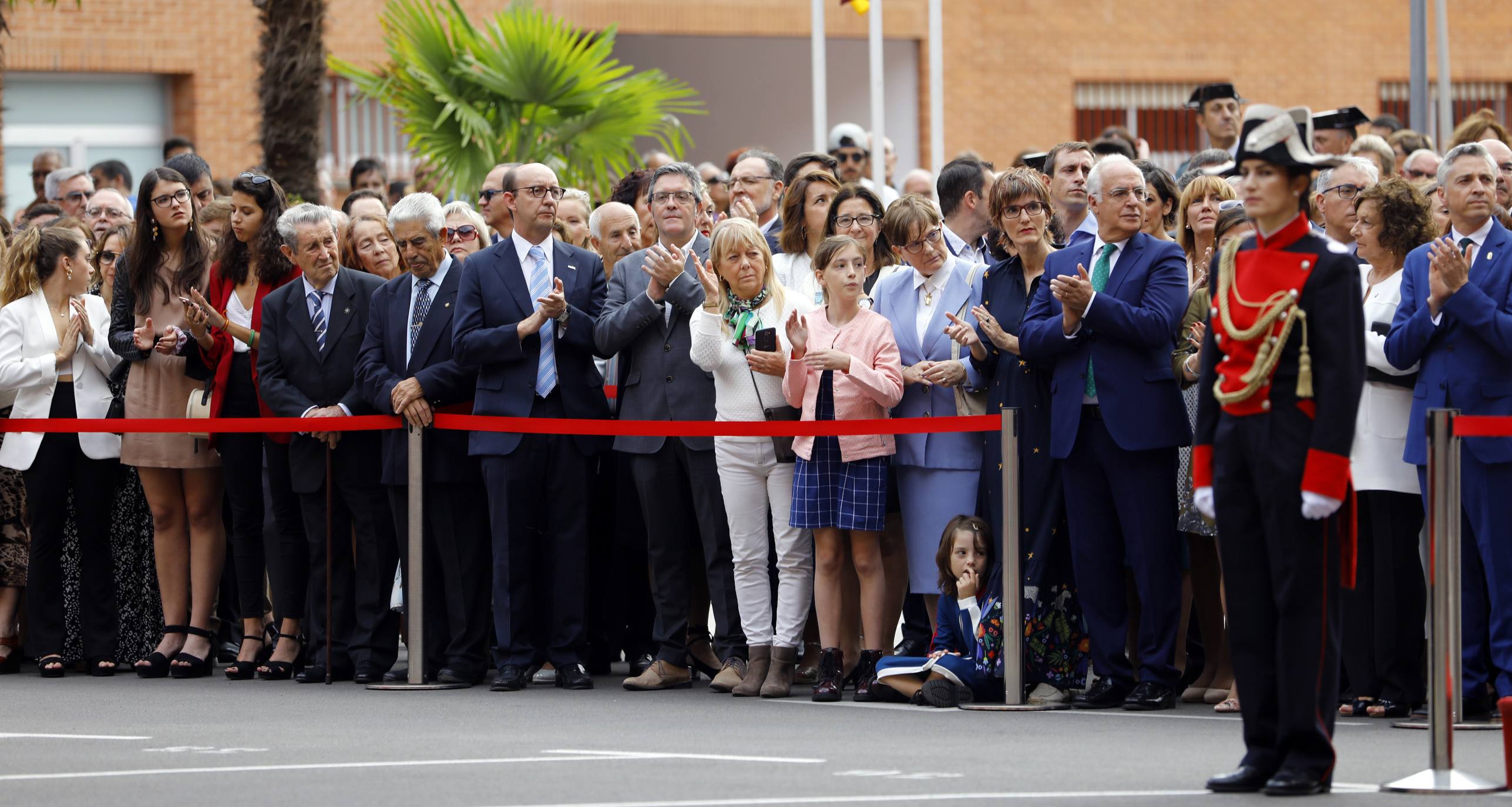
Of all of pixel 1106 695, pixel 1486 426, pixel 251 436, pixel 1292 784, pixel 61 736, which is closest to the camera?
pixel 1292 784

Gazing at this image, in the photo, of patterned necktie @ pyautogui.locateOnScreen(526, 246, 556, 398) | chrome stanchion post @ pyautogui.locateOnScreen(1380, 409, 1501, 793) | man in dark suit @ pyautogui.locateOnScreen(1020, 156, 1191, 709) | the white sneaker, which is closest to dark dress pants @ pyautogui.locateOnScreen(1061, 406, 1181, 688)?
man in dark suit @ pyautogui.locateOnScreen(1020, 156, 1191, 709)

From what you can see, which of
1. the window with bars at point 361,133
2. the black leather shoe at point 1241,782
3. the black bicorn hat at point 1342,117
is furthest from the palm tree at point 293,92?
the black leather shoe at point 1241,782

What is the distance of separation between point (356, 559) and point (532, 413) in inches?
48.6

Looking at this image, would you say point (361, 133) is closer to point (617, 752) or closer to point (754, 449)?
point (754, 449)

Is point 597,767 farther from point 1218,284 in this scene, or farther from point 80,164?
point 80,164

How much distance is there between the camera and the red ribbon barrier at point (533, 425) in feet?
30.8

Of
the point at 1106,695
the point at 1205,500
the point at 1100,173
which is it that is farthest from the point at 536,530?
the point at 1205,500

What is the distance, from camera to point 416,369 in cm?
1040

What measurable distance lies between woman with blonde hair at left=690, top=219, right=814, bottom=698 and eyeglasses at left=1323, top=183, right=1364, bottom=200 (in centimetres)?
239

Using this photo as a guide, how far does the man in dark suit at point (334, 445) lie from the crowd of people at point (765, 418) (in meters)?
0.02

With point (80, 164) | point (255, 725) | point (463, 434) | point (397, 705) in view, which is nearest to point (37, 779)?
point (255, 725)

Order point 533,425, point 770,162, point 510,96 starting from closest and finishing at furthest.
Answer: point 533,425 < point 770,162 < point 510,96

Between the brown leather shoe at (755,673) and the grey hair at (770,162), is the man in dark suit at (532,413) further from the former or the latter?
the grey hair at (770,162)

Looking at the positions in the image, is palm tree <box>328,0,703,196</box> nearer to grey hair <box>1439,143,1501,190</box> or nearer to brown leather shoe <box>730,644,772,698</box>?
brown leather shoe <box>730,644,772,698</box>
